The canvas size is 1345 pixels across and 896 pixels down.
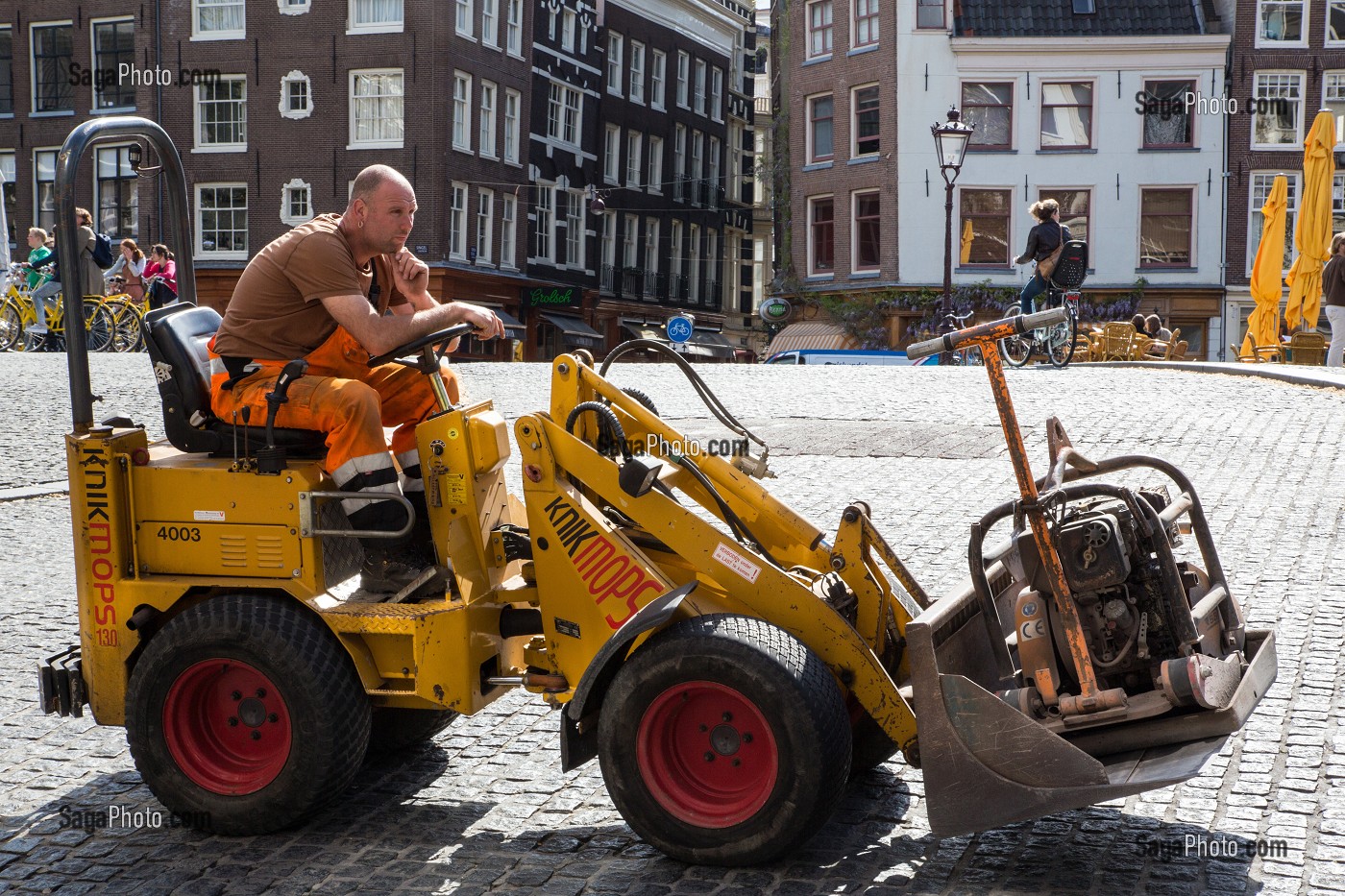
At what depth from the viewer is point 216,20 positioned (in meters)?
36.6

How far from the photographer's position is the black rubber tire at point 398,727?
4.62 meters

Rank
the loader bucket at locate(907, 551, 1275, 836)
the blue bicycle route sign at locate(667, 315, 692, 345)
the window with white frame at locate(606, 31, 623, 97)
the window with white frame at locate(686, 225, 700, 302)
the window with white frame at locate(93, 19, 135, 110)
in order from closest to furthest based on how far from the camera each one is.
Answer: the loader bucket at locate(907, 551, 1275, 836), the blue bicycle route sign at locate(667, 315, 692, 345), the window with white frame at locate(93, 19, 135, 110), the window with white frame at locate(606, 31, 623, 97), the window with white frame at locate(686, 225, 700, 302)

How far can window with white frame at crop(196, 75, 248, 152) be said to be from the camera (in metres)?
36.5

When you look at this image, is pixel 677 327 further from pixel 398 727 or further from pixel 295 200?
pixel 398 727

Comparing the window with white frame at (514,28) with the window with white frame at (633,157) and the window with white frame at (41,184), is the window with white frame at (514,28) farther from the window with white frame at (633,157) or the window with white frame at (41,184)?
the window with white frame at (41,184)

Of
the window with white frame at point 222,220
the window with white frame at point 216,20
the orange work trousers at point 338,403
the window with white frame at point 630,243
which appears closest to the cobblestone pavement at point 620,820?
the orange work trousers at point 338,403

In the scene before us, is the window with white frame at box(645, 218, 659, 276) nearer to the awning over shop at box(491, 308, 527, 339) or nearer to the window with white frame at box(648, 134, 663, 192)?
the window with white frame at box(648, 134, 663, 192)

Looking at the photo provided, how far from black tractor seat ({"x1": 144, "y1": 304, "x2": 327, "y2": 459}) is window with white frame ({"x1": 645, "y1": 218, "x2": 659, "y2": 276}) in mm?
44254

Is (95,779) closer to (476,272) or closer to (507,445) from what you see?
(507,445)

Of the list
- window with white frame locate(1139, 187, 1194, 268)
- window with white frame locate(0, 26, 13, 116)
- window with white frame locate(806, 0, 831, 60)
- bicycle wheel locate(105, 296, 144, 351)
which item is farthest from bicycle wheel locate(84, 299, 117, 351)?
window with white frame locate(1139, 187, 1194, 268)

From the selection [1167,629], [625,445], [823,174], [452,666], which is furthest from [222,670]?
[823,174]

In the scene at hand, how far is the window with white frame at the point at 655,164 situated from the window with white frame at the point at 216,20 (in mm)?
15014

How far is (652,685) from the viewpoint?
360 cm

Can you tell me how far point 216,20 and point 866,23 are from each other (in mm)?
16467
